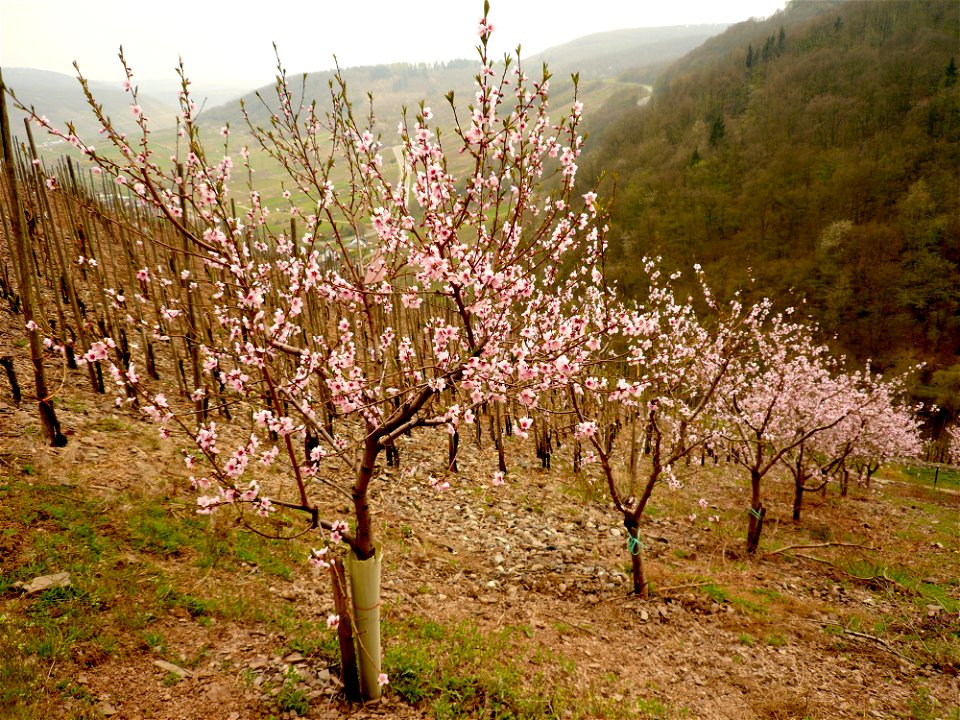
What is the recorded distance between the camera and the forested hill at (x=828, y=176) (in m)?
51.0

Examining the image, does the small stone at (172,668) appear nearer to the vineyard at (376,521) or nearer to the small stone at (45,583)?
the vineyard at (376,521)

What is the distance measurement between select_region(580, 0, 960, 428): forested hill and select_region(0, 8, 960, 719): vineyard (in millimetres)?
34624

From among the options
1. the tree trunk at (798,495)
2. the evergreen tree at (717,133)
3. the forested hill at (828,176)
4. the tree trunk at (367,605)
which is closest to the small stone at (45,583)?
the tree trunk at (367,605)

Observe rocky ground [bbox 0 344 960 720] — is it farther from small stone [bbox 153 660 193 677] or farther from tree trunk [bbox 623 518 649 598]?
tree trunk [bbox 623 518 649 598]

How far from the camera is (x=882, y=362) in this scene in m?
49.0

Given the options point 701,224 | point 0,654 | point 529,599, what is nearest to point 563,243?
point 529,599

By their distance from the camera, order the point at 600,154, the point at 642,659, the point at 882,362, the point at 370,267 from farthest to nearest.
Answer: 1. the point at 600,154
2. the point at 882,362
3. the point at 642,659
4. the point at 370,267

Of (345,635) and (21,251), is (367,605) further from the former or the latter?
(21,251)

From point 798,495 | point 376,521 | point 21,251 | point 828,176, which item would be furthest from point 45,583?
point 828,176

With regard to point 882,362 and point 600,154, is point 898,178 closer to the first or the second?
point 882,362

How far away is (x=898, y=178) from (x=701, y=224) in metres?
23.7

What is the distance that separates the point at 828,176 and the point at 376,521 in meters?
81.5

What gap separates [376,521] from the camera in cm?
1053

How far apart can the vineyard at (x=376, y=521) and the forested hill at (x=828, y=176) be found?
34624 mm
